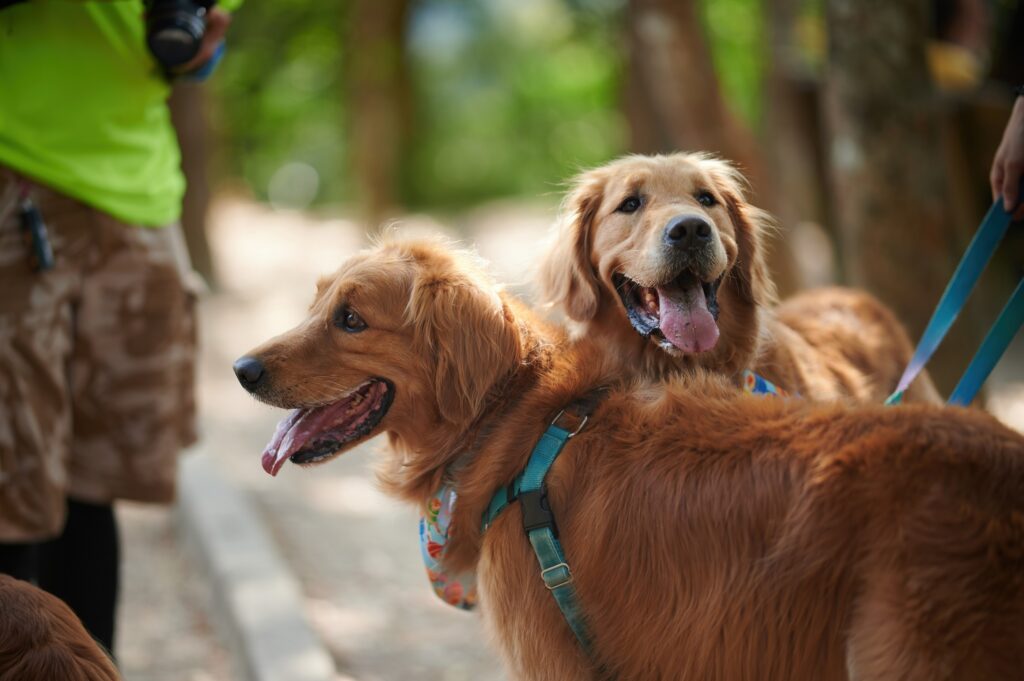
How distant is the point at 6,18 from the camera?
123 inches

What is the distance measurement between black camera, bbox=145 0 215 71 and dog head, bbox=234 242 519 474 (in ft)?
3.19

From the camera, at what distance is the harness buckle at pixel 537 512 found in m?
2.44

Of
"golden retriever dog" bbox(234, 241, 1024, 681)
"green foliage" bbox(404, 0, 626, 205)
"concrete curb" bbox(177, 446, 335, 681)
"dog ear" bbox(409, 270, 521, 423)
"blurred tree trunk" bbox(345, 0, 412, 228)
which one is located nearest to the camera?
"golden retriever dog" bbox(234, 241, 1024, 681)

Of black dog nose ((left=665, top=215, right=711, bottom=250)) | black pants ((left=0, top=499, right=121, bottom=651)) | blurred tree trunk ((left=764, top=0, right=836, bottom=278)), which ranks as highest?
black dog nose ((left=665, top=215, right=711, bottom=250))

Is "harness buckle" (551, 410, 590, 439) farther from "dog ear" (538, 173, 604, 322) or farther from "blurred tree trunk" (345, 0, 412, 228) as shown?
"blurred tree trunk" (345, 0, 412, 228)

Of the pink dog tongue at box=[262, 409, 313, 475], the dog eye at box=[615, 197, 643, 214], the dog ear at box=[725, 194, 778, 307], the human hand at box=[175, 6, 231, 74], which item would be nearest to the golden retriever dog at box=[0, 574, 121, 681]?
the pink dog tongue at box=[262, 409, 313, 475]

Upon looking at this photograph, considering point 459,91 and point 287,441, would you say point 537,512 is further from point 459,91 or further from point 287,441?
point 459,91

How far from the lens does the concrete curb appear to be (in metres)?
3.89

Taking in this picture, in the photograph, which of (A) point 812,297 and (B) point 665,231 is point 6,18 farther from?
(A) point 812,297

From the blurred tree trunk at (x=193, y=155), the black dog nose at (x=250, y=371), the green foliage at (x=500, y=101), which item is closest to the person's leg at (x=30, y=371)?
the black dog nose at (x=250, y=371)

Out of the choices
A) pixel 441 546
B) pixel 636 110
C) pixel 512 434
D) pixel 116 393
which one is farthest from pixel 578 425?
pixel 636 110

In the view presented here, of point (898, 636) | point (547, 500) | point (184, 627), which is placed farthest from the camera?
point (184, 627)

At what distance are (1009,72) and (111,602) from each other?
776cm

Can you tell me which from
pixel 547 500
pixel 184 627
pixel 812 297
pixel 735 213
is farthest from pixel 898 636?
pixel 184 627
